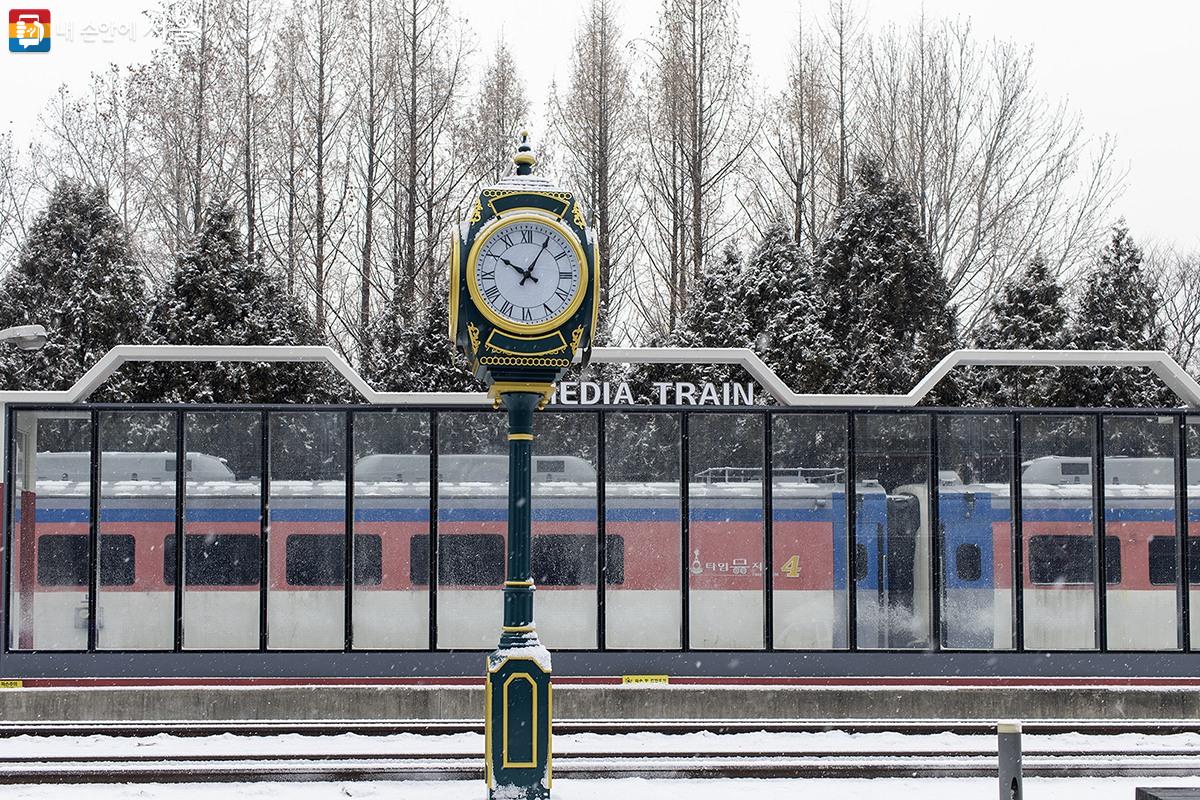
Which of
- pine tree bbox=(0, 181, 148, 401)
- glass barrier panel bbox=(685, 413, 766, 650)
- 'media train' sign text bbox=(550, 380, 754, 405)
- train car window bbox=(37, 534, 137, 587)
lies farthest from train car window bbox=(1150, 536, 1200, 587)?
pine tree bbox=(0, 181, 148, 401)

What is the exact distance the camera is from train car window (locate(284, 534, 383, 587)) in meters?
13.9

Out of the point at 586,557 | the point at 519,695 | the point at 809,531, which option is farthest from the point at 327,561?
the point at 519,695

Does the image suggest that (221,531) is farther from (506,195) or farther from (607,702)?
(506,195)

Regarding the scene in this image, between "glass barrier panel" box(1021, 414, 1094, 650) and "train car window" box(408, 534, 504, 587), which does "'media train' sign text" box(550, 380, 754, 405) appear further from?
"glass barrier panel" box(1021, 414, 1094, 650)

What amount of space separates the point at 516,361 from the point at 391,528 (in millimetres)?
5440

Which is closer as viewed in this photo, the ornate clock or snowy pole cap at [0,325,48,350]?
the ornate clock

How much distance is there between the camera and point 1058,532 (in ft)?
46.7

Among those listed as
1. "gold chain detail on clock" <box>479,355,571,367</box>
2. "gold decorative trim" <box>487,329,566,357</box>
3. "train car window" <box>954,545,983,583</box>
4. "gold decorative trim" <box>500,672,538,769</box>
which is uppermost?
"gold decorative trim" <box>487,329,566,357</box>

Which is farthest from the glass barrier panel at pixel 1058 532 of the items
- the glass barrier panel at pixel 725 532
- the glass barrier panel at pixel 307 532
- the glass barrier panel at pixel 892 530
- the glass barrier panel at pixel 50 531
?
the glass barrier panel at pixel 50 531

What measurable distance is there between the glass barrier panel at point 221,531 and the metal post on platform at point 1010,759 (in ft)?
30.1

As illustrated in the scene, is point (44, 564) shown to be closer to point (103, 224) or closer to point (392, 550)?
point (392, 550)

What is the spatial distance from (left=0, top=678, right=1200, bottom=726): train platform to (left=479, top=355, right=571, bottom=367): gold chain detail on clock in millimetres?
5338

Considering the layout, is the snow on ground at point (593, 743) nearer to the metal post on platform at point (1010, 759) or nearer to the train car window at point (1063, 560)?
the train car window at point (1063, 560)

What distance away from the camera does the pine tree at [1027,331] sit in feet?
106
